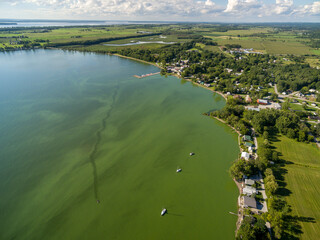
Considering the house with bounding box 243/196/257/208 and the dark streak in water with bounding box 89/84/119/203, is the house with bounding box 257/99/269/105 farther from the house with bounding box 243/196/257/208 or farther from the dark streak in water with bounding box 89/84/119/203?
the dark streak in water with bounding box 89/84/119/203

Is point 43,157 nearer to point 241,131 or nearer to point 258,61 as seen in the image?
point 241,131

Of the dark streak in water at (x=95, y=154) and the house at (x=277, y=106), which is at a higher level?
the house at (x=277, y=106)

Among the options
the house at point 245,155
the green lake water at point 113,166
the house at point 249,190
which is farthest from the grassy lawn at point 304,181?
the green lake water at point 113,166

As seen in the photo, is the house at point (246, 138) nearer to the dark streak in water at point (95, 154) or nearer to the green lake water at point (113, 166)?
the green lake water at point (113, 166)

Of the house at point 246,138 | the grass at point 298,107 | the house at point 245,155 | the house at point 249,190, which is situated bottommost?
the house at point 249,190

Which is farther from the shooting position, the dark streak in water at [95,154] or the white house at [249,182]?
the dark streak in water at [95,154]

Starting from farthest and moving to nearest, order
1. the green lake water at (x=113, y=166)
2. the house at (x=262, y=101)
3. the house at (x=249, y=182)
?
the house at (x=262, y=101) → the house at (x=249, y=182) → the green lake water at (x=113, y=166)

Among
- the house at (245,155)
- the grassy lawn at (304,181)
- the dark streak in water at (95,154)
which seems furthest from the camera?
the house at (245,155)
